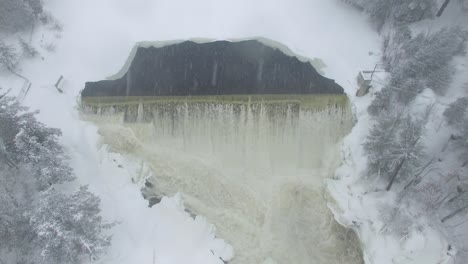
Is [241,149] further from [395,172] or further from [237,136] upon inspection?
[395,172]

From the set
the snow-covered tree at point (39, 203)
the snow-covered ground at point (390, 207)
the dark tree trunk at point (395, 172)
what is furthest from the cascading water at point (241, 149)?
the snow-covered tree at point (39, 203)

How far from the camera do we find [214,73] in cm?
2889

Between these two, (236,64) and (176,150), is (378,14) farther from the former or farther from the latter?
(176,150)

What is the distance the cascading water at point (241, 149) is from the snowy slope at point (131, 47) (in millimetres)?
1489

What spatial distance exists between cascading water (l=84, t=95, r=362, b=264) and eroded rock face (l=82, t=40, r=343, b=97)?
3.16 feet

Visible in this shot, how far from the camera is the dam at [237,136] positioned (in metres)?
26.0

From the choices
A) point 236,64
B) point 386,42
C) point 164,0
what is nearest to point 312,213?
point 236,64

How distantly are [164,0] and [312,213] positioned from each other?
2120 cm

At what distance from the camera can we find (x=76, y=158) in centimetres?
2534

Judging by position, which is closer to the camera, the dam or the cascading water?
the dam

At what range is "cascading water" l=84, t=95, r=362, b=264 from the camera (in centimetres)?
2623

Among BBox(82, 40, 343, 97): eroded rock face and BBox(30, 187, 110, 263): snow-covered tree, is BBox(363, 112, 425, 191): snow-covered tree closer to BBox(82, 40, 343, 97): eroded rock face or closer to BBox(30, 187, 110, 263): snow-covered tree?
BBox(82, 40, 343, 97): eroded rock face

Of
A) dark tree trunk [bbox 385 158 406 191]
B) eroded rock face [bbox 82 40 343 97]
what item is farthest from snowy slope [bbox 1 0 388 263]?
dark tree trunk [bbox 385 158 406 191]

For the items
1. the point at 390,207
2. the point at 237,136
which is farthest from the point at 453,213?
the point at 237,136
